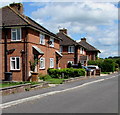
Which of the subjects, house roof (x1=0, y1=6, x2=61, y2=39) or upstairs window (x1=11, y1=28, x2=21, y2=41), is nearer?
house roof (x1=0, y1=6, x2=61, y2=39)

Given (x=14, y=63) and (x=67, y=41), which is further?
(x=67, y=41)

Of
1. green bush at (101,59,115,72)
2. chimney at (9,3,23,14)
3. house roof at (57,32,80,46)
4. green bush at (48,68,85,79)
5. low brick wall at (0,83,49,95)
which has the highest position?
chimney at (9,3,23,14)

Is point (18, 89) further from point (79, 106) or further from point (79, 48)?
point (79, 48)

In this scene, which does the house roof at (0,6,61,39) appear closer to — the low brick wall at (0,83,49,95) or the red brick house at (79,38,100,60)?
the low brick wall at (0,83,49,95)

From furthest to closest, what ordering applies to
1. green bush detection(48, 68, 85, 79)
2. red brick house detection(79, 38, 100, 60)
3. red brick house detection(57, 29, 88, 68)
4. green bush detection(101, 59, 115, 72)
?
red brick house detection(79, 38, 100, 60) → green bush detection(101, 59, 115, 72) → red brick house detection(57, 29, 88, 68) → green bush detection(48, 68, 85, 79)

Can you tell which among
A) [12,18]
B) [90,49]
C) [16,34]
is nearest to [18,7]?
[12,18]

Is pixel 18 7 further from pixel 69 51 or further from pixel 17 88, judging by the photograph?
pixel 69 51

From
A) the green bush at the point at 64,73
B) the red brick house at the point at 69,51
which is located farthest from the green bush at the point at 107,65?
the green bush at the point at 64,73

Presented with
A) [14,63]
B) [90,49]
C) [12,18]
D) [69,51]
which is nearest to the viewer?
[14,63]

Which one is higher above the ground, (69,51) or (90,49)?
(90,49)

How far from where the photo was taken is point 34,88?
17.2m

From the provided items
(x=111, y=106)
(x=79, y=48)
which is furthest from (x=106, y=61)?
(x=111, y=106)

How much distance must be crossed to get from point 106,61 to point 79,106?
44515 millimetres

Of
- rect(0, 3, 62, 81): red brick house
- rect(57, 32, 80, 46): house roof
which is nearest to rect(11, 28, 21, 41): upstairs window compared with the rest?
rect(0, 3, 62, 81): red brick house
